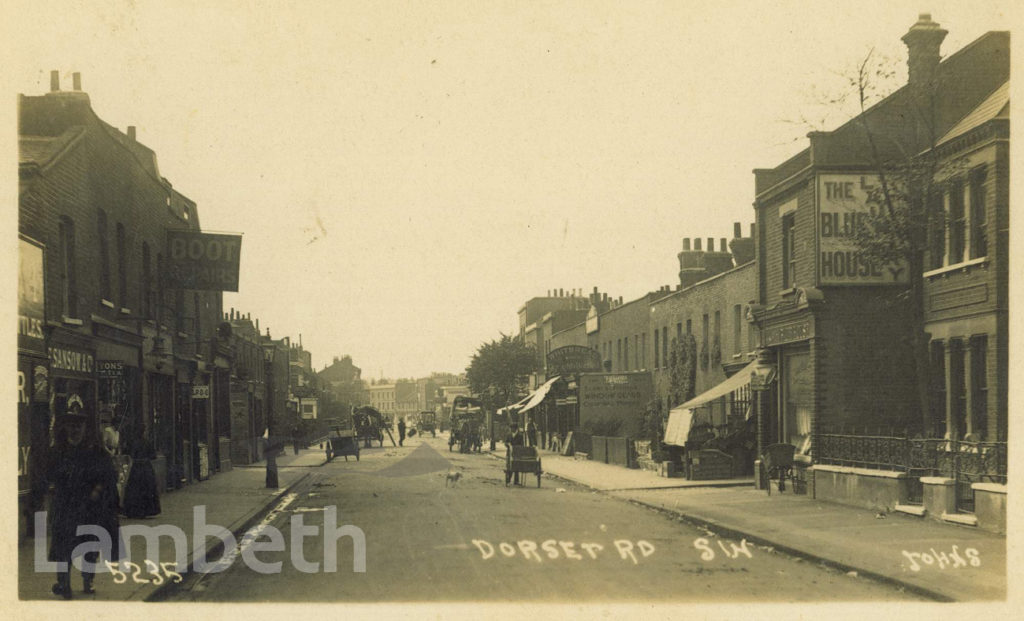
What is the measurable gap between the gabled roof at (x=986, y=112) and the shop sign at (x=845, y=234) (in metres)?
1.89

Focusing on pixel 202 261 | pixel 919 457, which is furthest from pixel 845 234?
pixel 202 261

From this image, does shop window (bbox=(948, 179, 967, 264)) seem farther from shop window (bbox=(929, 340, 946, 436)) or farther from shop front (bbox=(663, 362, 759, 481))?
shop front (bbox=(663, 362, 759, 481))

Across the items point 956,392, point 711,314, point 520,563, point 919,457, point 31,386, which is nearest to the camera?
point 520,563

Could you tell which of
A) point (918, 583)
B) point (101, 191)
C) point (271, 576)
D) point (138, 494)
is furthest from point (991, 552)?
point (101, 191)

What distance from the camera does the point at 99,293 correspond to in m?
20.6

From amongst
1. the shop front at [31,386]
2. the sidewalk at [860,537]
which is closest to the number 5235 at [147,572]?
the shop front at [31,386]

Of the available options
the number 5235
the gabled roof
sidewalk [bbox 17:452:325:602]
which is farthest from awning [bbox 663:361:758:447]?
the number 5235

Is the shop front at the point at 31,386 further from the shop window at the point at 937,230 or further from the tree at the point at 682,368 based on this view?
the tree at the point at 682,368

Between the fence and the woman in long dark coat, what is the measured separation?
41.6 feet

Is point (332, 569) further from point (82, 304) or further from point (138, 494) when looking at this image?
point (82, 304)

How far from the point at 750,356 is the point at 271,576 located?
69.1ft

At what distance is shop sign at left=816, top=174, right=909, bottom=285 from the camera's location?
2123 cm

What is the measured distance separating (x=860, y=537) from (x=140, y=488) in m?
11.5

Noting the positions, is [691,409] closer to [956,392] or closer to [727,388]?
[727,388]
